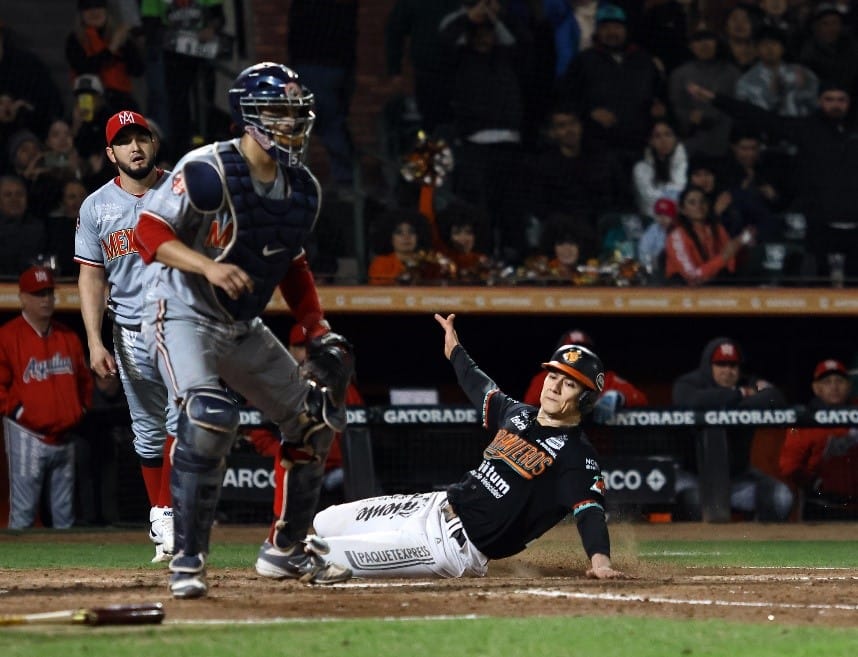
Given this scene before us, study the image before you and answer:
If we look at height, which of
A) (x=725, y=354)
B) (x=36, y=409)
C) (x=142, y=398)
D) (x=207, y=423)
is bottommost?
(x=36, y=409)

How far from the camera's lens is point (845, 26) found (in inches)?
546

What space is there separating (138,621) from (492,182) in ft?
26.6

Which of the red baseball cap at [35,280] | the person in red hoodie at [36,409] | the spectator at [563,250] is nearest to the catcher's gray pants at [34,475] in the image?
the person in red hoodie at [36,409]

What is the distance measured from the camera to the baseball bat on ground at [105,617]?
4.09 metres

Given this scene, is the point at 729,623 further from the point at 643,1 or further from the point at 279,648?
the point at 643,1

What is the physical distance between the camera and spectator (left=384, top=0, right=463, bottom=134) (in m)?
12.4

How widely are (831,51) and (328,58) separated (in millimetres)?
4535

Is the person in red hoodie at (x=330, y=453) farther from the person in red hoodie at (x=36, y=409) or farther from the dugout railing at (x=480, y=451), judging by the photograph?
the person in red hoodie at (x=36, y=409)

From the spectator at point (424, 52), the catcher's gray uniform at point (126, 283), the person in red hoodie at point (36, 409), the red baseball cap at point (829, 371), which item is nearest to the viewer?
the catcher's gray uniform at point (126, 283)

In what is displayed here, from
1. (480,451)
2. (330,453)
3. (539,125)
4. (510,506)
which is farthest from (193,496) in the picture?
(539,125)

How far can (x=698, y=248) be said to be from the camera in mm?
11586

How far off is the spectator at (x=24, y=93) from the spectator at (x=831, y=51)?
633 centimetres

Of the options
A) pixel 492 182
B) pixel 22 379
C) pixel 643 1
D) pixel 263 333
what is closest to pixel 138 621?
pixel 263 333

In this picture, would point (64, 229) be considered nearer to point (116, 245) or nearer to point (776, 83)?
point (116, 245)
